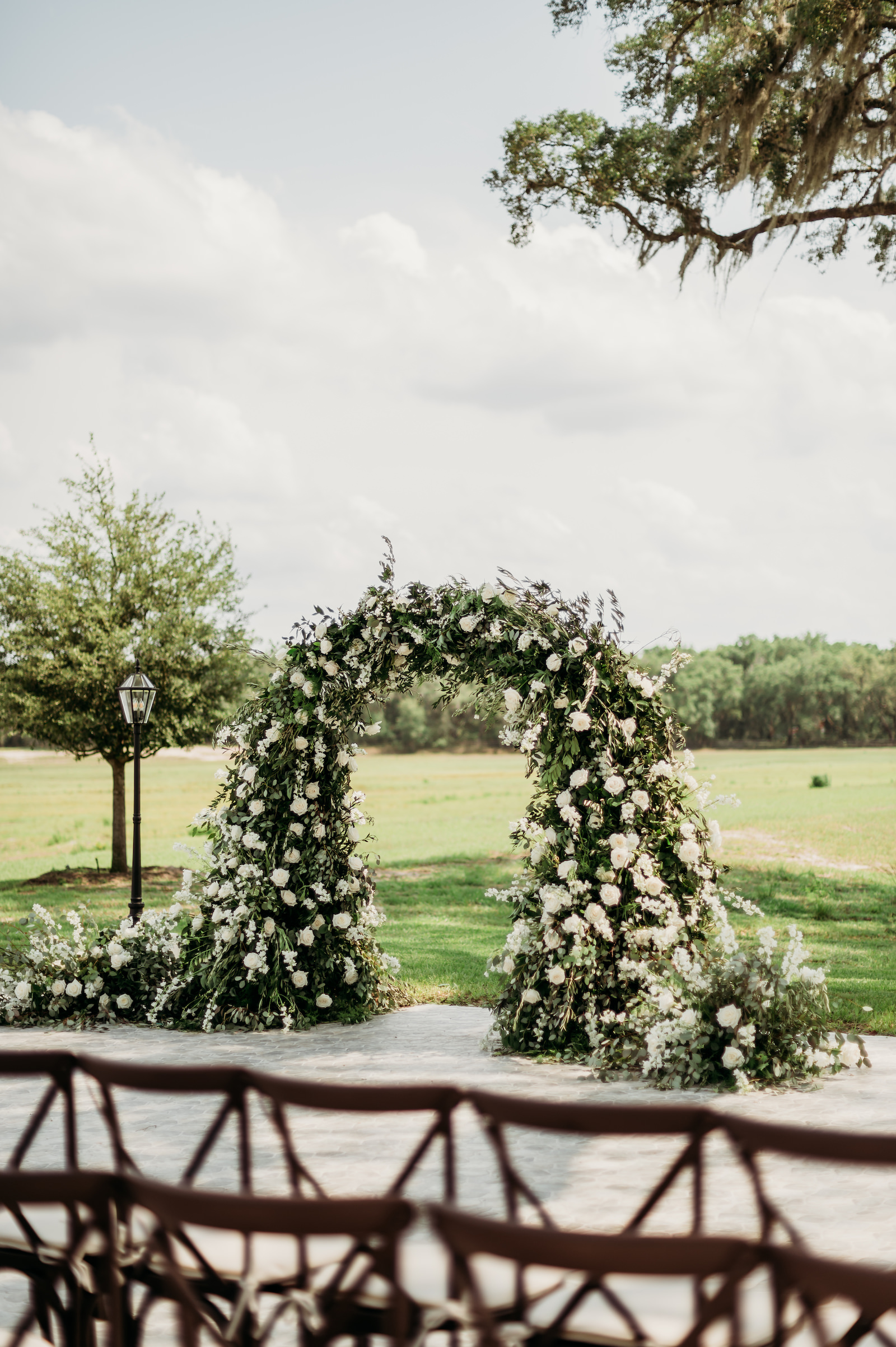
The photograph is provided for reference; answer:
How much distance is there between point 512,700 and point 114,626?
1344cm

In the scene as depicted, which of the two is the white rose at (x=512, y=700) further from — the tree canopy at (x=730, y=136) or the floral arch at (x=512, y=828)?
the tree canopy at (x=730, y=136)

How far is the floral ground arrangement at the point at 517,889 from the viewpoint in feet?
22.5

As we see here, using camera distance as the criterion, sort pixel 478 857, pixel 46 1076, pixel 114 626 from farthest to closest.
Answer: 1. pixel 478 857
2. pixel 114 626
3. pixel 46 1076

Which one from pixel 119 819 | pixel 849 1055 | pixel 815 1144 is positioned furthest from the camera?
pixel 119 819

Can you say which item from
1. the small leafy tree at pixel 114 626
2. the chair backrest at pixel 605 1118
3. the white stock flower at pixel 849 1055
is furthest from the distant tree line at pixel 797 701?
the chair backrest at pixel 605 1118

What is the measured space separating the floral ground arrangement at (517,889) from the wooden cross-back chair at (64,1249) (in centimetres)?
421

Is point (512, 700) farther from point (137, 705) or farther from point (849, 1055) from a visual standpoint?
point (137, 705)

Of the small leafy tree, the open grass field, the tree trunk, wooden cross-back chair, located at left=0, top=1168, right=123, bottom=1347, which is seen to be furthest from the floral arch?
the tree trunk

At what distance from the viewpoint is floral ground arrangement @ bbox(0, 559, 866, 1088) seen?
271 inches

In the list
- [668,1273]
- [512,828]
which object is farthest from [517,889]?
[668,1273]

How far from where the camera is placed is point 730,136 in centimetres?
1151

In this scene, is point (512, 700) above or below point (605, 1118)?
above

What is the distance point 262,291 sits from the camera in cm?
2634

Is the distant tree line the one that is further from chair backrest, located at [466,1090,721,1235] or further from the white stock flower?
chair backrest, located at [466,1090,721,1235]
